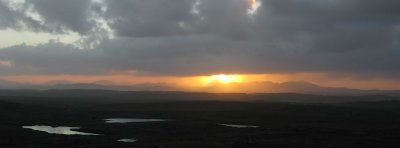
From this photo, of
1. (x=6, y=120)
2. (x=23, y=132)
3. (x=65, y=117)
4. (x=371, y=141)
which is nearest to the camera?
(x=371, y=141)

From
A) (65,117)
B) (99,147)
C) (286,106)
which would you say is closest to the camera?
(99,147)

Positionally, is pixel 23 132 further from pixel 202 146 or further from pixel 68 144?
pixel 202 146

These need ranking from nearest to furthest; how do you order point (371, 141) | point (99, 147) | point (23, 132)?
point (99, 147), point (371, 141), point (23, 132)

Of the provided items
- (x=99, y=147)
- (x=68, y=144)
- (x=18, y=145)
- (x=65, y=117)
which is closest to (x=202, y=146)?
(x=99, y=147)

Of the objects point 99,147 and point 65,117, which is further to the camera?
point 65,117

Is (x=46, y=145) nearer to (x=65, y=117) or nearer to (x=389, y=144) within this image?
(x=389, y=144)

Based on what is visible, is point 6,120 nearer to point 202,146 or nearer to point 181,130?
point 181,130

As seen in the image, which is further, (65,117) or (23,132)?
(65,117)

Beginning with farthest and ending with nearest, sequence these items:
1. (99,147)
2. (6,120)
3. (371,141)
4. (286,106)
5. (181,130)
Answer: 1. (286,106)
2. (6,120)
3. (181,130)
4. (371,141)
5. (99,147)

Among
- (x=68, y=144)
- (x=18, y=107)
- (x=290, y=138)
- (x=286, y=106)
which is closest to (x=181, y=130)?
(x=290, y=138)
